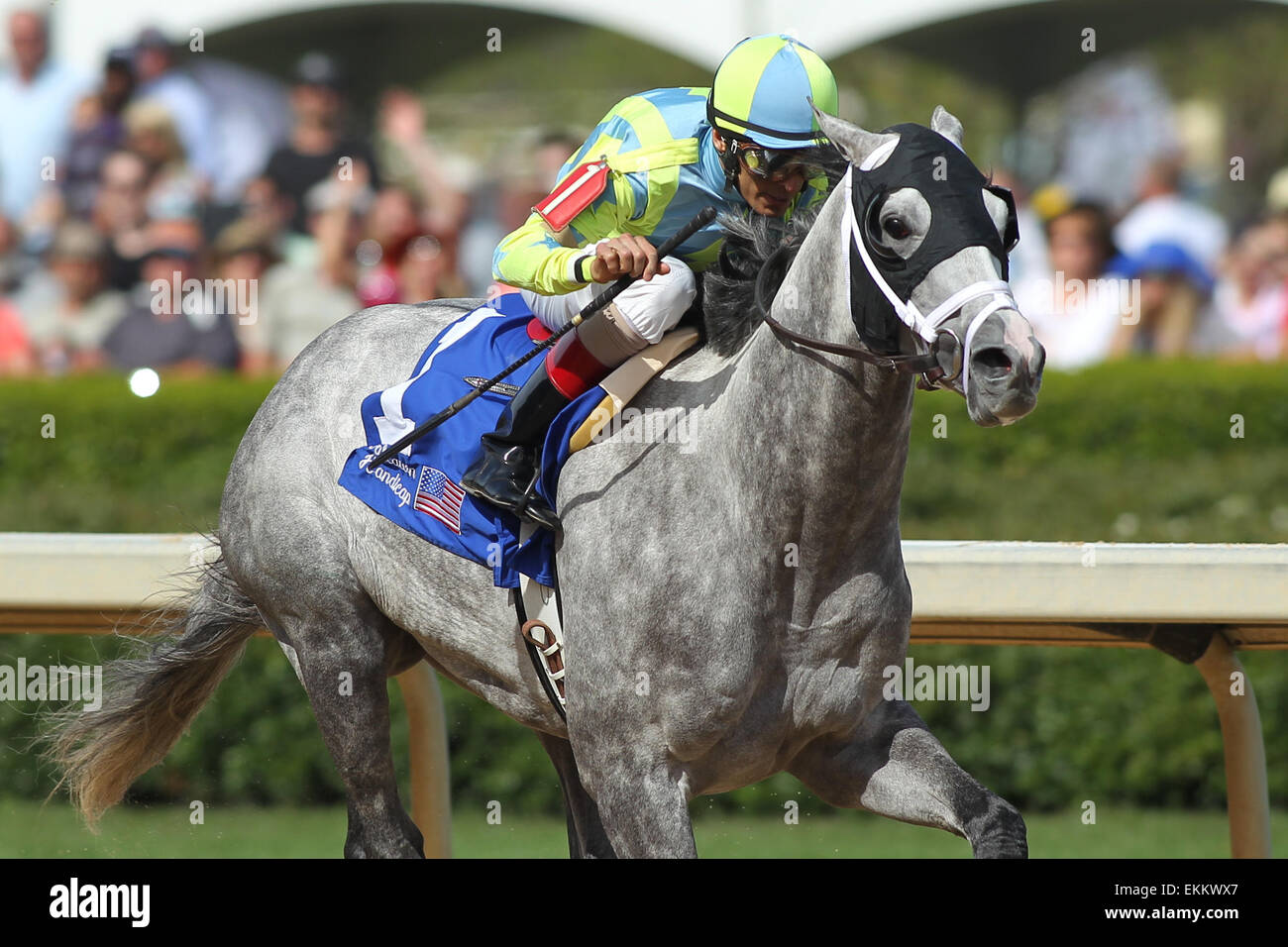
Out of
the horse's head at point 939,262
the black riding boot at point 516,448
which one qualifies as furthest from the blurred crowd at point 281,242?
the horse's head at point 939,262

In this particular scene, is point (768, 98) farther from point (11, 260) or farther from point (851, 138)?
point (11, 260)

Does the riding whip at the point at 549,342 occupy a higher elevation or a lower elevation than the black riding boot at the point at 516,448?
higher

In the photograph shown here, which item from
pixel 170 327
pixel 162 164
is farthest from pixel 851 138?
pixel 162 164

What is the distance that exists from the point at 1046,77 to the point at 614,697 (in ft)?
35.9

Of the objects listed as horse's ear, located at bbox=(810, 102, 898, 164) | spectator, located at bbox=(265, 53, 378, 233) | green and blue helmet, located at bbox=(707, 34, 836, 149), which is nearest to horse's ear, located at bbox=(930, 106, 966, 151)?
horse's ear, located at bbox=(810, 102, 898, 164)

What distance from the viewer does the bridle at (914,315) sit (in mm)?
2727

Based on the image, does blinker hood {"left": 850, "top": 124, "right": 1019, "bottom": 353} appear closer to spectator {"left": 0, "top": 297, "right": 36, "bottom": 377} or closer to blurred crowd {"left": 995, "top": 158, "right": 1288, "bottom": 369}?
blurred crowd {"left": 995, "top": 158, "right": 1288, "bottom": 369}

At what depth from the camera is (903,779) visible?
11.0 feet

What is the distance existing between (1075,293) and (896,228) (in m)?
5.77

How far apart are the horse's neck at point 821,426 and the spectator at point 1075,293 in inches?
200

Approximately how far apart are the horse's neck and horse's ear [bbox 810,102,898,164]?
0.10m

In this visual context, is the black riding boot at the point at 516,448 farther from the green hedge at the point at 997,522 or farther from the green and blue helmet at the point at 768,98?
the green hedge at the point at 997,522

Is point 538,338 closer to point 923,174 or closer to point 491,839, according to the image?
point 923,174

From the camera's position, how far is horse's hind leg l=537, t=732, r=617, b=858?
407 centimetres
